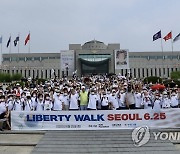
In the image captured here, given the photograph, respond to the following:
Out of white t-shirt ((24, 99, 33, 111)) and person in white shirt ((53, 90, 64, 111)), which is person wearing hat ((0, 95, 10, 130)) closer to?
white t-shirt ((24, 99, 33, 111))

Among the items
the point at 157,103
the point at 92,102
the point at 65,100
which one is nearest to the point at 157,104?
the point at 157,103

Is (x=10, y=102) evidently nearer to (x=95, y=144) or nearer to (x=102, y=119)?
(x=102, y=119)

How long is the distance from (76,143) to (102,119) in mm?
2310

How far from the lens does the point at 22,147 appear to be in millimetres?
9047

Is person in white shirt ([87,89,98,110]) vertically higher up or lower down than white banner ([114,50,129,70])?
lower down

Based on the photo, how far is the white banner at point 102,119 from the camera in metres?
11.1

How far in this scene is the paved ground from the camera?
27.1ft

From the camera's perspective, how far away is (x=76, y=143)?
9117 mm

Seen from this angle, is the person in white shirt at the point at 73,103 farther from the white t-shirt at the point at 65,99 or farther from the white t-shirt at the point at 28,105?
the white t-shirt at the point at 28,105

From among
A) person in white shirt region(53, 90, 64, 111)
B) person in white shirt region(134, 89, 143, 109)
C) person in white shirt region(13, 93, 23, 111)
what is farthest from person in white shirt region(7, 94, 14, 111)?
person in white shirt region(134, 89, 143, 109)

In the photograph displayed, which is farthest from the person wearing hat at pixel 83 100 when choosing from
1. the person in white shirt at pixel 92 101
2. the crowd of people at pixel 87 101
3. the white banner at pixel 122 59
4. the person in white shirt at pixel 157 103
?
the white banner at pixel 122 59

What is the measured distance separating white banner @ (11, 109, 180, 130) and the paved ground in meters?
0.38

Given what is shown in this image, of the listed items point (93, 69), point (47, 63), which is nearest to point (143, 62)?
point (93, 69)

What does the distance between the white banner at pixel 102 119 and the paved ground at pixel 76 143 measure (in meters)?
0.38
